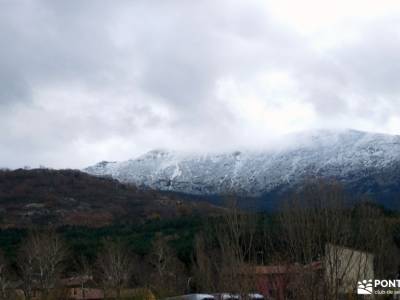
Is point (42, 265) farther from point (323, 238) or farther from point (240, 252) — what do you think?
point (323, 238)

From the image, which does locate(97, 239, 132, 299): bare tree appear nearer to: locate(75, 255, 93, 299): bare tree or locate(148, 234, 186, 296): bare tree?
locate(75, 255, 93, 299): bare tree

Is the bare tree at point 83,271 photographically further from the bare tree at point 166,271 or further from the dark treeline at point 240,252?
the bare tree at point 166,271

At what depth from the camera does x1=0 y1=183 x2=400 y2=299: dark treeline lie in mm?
29766

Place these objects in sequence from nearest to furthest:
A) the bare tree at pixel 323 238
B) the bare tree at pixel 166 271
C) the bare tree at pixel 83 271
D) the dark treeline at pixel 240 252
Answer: the bare tree at pixel 323 238, the dark treeline at pixel 240 252, the bare tree at pixel 166 271, the bare tree at pixel 83 271

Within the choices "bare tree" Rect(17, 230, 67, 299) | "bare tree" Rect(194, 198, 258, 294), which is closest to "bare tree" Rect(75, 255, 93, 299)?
"bare tree" Rect(17, 230, 67, 299)

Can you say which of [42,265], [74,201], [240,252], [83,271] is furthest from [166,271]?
[74,201]

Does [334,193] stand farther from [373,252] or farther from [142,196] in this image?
[142,196]

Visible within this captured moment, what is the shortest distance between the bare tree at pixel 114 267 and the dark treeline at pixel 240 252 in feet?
0.29

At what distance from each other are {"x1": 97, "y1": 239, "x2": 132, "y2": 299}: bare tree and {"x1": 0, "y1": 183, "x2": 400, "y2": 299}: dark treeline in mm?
88

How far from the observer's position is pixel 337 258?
92.7 ft

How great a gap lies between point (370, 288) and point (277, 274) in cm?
650

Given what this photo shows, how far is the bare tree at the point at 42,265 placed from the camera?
5659cm

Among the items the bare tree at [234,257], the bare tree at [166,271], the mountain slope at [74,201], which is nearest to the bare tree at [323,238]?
the bare tree at [234,257]

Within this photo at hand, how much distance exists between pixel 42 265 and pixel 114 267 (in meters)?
5.98
